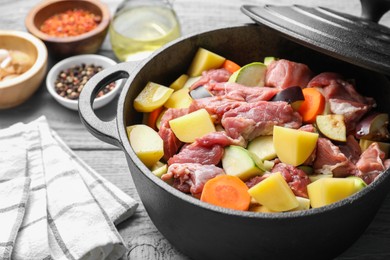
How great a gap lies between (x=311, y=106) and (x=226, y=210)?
1.85 feet

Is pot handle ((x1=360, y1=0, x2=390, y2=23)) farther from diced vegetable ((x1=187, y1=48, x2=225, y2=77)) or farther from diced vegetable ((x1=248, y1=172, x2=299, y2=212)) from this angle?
diced vegetable ((x1=248, y1=172, x2=299, y2=212))

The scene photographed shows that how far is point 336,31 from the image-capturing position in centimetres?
176

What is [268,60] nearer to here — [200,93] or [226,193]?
[200,93]

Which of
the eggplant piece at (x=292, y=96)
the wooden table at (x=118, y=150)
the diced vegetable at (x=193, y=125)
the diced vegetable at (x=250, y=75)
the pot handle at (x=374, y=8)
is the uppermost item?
the pot handle at (x=374, y=8)

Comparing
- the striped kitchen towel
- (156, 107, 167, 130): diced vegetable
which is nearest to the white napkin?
the striped kitchen towel

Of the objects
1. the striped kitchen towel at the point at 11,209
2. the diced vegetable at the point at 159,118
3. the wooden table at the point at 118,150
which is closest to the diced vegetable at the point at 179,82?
the diced vegetable at the point at 159,118

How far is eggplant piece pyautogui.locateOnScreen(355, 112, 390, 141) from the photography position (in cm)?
183

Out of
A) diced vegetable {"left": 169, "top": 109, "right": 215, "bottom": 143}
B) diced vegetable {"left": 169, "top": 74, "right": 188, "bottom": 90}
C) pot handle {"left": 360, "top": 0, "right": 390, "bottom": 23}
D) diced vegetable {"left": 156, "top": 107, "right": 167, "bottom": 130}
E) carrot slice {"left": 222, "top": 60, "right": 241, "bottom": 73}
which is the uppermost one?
pot handle {"left": 360, "top": 0, "right": 390, "bottom": 23}

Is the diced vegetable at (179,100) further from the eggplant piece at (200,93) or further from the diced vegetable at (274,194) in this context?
the diced vegetable at (274,194)

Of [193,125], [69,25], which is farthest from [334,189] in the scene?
[69,25]

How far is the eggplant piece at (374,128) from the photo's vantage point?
1830 mm

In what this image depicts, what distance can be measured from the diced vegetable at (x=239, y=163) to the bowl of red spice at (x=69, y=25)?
1.10 m

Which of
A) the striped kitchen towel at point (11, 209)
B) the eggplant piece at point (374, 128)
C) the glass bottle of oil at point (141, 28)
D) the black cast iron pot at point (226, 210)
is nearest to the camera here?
the black cast iron pot at point (226, 210)

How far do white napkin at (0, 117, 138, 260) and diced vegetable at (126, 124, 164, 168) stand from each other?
266 mm
